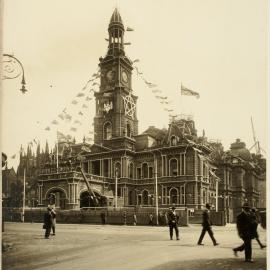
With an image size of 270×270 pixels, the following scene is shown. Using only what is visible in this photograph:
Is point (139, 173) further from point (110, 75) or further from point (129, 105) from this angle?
point (110, 75)

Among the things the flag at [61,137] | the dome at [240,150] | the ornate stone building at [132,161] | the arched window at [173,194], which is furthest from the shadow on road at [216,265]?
the flag at [61,137]

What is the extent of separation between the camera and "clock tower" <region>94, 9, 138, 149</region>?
6.58m

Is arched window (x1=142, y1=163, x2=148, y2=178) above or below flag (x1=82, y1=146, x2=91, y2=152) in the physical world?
below

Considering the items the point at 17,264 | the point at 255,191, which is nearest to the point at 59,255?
the point at 17,264

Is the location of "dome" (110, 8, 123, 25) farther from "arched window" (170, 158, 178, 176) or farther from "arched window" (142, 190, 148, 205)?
"arched window" (142, 190, 148, 205)

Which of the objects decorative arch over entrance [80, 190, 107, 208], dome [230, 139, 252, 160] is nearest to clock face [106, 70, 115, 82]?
→ dome [230, 139, 252, 160]

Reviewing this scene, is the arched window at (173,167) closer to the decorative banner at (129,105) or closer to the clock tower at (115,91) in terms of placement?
the clock tower at (115,91)

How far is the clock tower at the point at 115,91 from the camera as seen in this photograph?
6.58 m

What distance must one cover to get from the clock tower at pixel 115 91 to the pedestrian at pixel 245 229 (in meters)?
2.31

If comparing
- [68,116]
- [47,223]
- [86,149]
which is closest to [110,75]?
[68,116]

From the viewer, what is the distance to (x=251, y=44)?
5.89 meters

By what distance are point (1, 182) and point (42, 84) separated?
1.68 metres

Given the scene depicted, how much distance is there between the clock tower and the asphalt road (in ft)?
6.23

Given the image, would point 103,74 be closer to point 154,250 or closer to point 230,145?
point 230,145
